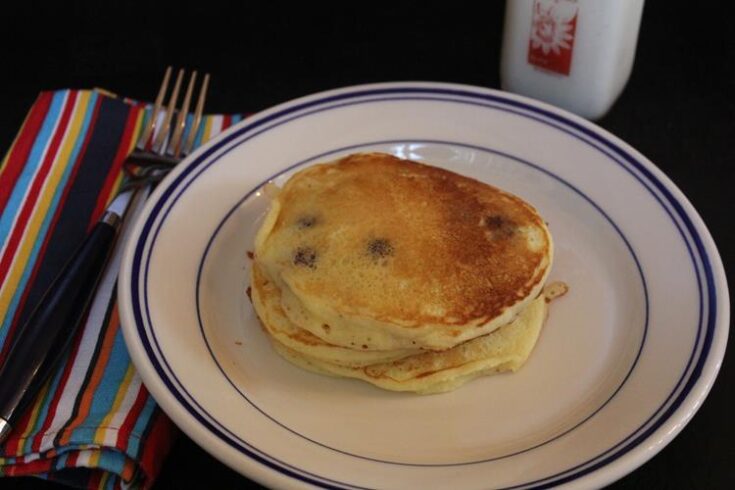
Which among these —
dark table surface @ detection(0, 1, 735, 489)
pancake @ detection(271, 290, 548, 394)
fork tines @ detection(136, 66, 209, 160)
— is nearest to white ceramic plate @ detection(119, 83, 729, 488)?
pancake @ detection(271, 290, 548, 394)

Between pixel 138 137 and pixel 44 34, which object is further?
pixel 44 34

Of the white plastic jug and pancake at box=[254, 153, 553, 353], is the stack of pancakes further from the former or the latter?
the white plastic jug

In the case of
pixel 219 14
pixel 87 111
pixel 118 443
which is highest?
pixel 219 14

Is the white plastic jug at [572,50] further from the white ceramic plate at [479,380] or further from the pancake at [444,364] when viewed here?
the pancake at [444,364]

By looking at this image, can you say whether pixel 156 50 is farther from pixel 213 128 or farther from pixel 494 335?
pixel 494 335

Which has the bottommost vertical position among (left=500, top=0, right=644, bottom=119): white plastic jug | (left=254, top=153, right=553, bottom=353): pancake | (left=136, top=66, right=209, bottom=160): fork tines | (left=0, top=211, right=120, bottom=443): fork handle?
(left=0, top=211, right=120, bottom=443): fork handle

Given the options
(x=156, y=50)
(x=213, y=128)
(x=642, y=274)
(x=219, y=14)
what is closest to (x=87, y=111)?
(x=213, y=128)

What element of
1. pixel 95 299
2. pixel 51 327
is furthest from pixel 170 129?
pixel 51 327
